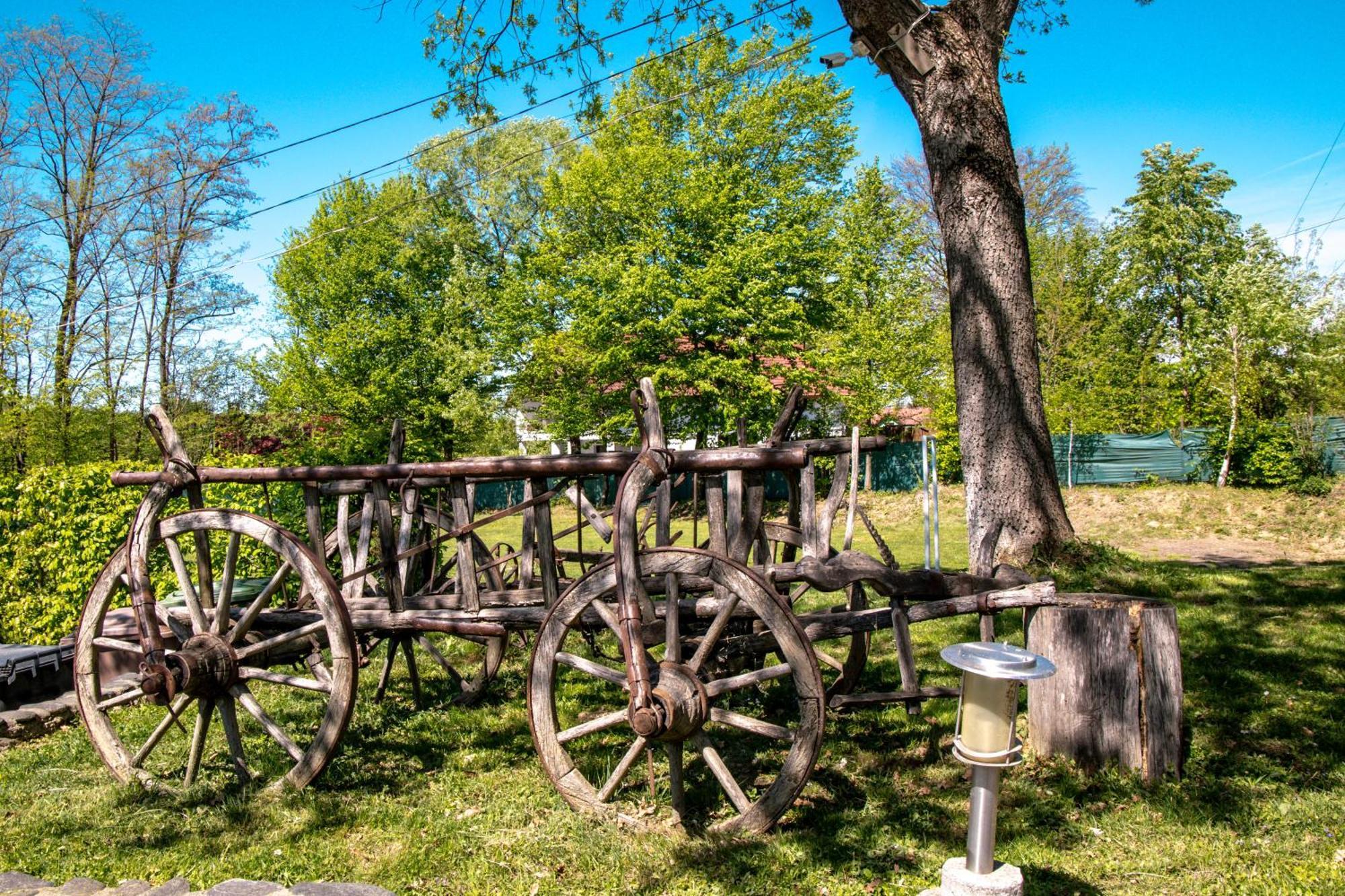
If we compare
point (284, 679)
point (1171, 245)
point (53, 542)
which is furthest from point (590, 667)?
point (1171, 245)

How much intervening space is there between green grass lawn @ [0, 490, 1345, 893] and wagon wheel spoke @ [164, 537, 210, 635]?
87 cm

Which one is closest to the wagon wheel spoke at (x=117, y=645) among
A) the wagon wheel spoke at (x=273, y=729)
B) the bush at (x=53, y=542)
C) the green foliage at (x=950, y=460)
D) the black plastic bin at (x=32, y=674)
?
the wagon wheel spoke at (x=273, y=729)

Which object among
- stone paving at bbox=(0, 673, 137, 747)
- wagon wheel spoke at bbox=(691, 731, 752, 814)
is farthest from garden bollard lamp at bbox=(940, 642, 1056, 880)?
stone paving at bbox=(0, 673, 137, 747)

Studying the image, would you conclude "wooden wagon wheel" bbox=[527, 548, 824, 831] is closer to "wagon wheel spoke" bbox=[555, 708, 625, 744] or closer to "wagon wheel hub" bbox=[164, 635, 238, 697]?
"wagon wheel spoke" bbox=[555, 708, 625, 744]

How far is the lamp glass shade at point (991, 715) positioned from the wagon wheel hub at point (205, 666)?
148 inches

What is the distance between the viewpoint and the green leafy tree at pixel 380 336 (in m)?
29.5

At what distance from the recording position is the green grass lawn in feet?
10.9

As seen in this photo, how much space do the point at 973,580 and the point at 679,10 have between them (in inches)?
334

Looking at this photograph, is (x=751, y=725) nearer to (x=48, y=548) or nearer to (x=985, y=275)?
(x=985, y=275)

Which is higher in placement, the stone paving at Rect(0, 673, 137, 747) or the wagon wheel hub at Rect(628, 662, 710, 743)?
the wagon wheel hub at Rect(628, 662, 710, 743)

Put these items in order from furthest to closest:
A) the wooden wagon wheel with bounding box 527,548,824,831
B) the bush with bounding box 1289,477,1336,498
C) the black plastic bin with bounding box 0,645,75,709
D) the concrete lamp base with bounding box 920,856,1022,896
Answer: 1. the bush with bounding box 1289,477,1336,498
2. the black plastic bin with bounding box 0,645,75,709
3. the wooden wagon wheel with bounding box 527,548,824,831
4. the concrete lamp base with bounding box 920,856,1022,896

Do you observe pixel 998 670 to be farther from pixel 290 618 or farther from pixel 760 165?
pixel 760 165

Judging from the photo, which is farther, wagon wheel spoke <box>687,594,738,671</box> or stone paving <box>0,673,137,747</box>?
stone paving <box>0,673,137,747</box>

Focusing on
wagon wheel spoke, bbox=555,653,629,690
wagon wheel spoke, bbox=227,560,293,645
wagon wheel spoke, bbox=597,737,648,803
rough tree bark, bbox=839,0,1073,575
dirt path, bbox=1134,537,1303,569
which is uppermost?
rough tree bark, bbox=839,0,1073,575
